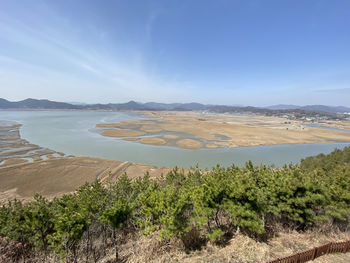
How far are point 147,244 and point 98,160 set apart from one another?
25.7m

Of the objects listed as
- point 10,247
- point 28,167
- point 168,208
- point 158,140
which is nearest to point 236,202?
point 168,208

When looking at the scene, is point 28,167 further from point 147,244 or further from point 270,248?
point 270,248

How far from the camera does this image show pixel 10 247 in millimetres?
8281

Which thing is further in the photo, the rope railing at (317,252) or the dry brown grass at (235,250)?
the dry brown grass at (235,250)

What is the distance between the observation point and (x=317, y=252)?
6801 mm

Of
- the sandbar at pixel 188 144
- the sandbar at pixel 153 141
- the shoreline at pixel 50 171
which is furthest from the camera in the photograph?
the sandbar at pixel 153 141

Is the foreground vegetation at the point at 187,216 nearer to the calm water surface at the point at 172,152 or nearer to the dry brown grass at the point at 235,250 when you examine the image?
the dry brown grass at the point at 235,250

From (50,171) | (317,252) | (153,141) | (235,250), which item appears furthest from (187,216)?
(153,141)

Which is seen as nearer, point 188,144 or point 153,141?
point 188,144

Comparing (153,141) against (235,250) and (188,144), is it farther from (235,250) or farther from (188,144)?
(235,250)

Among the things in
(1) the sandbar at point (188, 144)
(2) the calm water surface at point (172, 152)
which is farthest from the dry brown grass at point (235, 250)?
(1) the sandbar at point (188, 144)

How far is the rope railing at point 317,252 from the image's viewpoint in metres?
6.27

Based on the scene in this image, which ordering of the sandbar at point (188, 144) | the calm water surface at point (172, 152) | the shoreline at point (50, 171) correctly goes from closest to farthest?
the shoreline at point (50, 171)
the calm water surface at point (172, 152)
the sandbar at point (188, 144)

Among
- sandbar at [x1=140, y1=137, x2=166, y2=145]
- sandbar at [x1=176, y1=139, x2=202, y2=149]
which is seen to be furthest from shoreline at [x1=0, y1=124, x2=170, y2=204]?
sandbar at [x1=140, y1=137, x2=166, y2=145]
